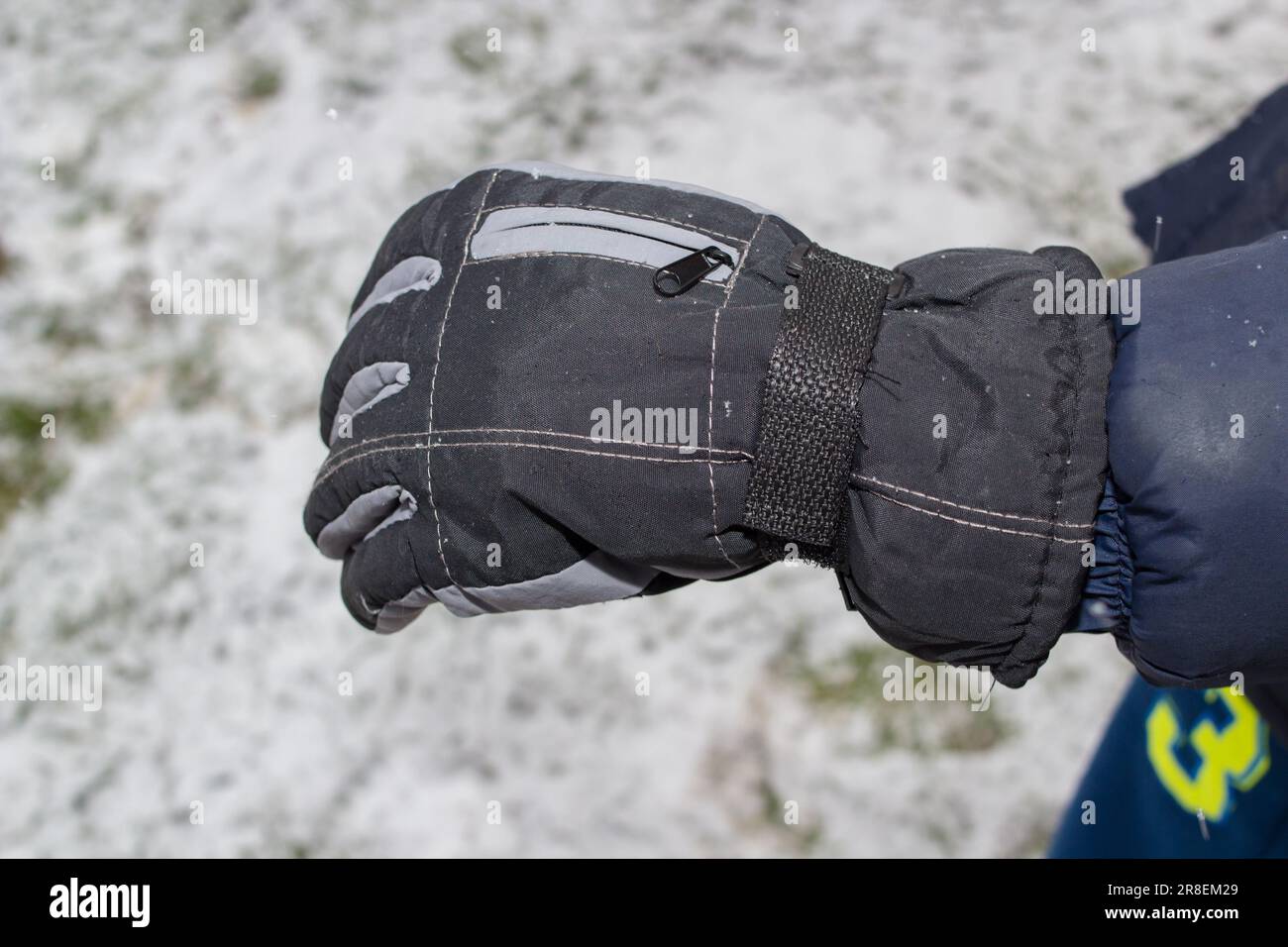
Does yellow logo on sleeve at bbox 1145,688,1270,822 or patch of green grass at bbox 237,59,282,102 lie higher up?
patch of green grass at bbox 237,59,282,102

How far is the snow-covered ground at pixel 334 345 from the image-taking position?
2.33 metres

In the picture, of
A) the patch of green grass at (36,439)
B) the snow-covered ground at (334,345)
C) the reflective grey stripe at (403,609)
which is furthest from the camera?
the patch of green grass at (36,439)

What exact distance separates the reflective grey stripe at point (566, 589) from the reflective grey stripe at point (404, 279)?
0.38 meters

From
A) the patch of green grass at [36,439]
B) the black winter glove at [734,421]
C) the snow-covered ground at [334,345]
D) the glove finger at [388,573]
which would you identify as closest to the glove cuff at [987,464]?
the black winter glove at [734,421]

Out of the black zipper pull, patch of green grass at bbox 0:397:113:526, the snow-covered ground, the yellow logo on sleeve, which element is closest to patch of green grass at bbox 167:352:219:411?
the snow-covered ground

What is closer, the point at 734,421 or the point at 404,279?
the point at 734,421

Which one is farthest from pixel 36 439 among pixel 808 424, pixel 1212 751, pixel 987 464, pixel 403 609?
pixel 1212 751

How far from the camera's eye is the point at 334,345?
2.68 meters

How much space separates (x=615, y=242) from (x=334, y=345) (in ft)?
5.78

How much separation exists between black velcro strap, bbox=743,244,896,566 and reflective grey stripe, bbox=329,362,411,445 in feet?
1.45

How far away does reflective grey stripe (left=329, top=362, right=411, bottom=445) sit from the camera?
1168 millimetres

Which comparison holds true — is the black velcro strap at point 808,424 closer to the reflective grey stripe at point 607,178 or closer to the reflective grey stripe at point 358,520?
the reflective grey stripe at point 607,178

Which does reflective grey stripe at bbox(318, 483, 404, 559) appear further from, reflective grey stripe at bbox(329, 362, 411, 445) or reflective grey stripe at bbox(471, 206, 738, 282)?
reflective grey stripe at bbox(471, 206, 738, 282)

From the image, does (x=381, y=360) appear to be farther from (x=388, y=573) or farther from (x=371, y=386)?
(x=388, y=573)
